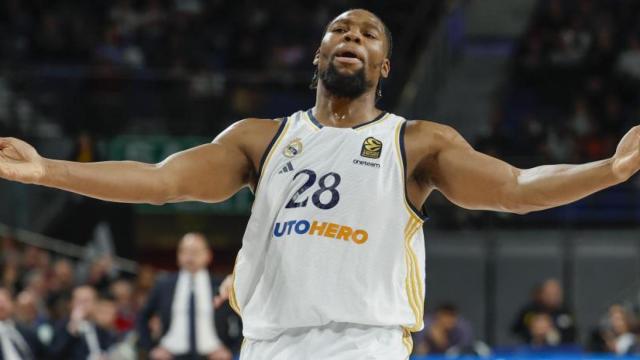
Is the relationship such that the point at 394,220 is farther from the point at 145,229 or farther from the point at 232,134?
the point at 145,229

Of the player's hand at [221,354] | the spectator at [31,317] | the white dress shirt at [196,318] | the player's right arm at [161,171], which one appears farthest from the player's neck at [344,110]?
the spectator at [31,317]

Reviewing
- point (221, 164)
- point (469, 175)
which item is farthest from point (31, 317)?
point (469, 175)

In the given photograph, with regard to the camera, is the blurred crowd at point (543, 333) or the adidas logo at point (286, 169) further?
the blurred crowd at point (543, 333)

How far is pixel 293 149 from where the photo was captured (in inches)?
166

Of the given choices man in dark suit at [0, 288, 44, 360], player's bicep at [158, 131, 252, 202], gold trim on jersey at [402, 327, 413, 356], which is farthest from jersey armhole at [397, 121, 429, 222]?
man in dark suit at [0, 288, 44, 360]

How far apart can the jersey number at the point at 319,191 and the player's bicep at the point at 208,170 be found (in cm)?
30

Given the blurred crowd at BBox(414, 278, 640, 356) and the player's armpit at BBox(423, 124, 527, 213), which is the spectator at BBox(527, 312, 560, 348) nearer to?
the blurred crowd at BBox(414, 278, 640, 356)

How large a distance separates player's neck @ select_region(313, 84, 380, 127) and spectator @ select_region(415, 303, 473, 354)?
6787mm

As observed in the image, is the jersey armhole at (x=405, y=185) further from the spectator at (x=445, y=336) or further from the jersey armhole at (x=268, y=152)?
the spectator at (x=445, y=336)

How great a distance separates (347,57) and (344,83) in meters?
0.10

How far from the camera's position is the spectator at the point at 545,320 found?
11227 millimetres

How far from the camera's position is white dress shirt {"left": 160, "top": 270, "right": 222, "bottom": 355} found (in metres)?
9.43

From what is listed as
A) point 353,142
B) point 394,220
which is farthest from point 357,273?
point 353,142

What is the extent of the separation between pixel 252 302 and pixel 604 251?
10253 mm
